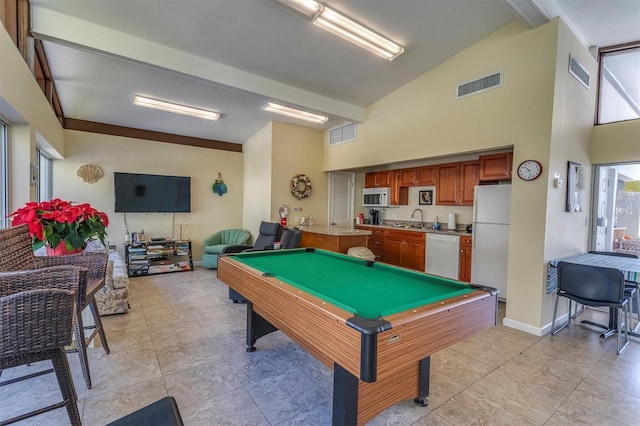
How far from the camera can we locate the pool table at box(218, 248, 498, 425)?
124 centimetres

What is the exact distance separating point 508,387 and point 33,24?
16.6ft

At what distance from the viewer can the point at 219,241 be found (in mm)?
6375

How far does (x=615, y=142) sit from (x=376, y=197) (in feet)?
11.8

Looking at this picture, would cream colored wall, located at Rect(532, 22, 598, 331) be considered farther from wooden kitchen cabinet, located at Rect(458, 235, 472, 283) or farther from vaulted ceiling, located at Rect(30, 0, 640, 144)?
wooden kitchen cabinet, located at Rect(458, 235, 472, 283)

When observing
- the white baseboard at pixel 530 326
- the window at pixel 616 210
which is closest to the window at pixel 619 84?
the window at pixel 616 210

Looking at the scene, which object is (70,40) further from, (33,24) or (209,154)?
(209,154)

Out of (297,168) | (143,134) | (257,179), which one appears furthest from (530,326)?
(143,134)

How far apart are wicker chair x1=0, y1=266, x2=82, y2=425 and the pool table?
3.45 feet

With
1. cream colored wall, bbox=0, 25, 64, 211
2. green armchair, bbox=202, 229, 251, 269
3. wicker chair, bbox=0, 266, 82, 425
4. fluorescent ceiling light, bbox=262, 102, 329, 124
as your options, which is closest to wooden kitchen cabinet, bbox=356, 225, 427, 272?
fluorescent ceiling light, bbox=262, 102, 329, 124

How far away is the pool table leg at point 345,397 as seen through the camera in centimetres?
154

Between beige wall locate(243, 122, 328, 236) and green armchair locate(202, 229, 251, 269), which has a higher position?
beige wall locate(243, 122, 328, 236)

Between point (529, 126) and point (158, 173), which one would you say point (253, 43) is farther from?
point (158, 173)

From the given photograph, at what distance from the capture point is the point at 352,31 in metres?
3.15

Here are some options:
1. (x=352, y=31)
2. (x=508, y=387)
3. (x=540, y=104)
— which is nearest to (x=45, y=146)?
(x=352, y=31)
